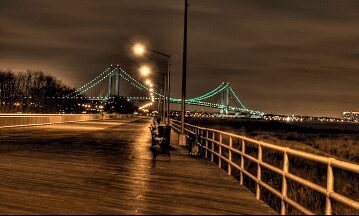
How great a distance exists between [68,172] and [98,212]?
5698 mm

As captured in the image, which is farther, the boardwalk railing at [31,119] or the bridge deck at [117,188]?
the boardwalk railing at [31,119]

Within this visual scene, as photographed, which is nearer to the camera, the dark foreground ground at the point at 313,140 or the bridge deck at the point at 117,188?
the bridge deck at the point at 117,188

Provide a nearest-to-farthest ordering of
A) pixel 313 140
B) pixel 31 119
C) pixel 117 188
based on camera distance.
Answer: pixel 117 188, pixel 31 119, pixel 313 140

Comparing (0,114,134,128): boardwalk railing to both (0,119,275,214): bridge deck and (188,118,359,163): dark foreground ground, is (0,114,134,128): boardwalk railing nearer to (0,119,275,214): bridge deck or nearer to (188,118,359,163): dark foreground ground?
(188,118,359,163): dark foreground ground

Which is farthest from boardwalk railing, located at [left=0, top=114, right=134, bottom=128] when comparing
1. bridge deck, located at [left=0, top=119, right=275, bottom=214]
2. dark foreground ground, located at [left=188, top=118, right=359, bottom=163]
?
bridge deck, located at [left=0, top=119, right=275, bottom=214]

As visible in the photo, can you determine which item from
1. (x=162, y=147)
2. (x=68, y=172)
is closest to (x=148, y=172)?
Answer: (x=68, y=172)

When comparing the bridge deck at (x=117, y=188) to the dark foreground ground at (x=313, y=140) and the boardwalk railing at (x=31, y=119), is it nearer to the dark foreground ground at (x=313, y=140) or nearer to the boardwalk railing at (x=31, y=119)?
the dark foreground ground at (x=313, y=140)

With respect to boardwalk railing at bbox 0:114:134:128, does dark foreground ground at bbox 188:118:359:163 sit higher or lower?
lower

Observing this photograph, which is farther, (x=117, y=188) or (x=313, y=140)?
(x=313, y=140)

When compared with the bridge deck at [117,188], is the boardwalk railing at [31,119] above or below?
above

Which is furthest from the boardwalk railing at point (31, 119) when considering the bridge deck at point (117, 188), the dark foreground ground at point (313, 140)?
the bridge deck at point (117, 188)

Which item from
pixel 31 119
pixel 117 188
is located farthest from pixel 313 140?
pixel 117 188

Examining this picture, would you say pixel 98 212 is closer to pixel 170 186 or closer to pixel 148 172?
pixel 170 186

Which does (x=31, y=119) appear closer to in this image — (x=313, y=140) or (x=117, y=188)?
(x=313, y=140)
